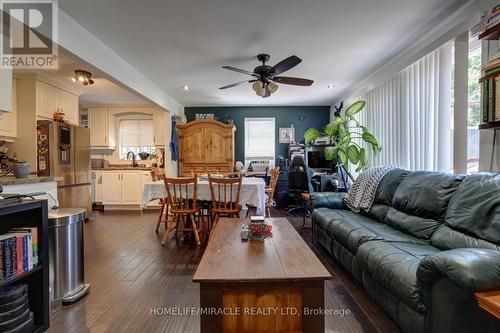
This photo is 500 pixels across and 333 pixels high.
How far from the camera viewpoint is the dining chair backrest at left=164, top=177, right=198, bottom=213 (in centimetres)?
336

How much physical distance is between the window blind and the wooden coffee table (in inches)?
221

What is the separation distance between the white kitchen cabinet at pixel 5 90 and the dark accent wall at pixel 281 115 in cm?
460

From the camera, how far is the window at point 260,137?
6688 mm

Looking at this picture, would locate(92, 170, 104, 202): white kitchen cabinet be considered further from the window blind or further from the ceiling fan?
the ceiling fan

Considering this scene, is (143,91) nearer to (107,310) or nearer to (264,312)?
(107,310)

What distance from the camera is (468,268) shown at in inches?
47.1

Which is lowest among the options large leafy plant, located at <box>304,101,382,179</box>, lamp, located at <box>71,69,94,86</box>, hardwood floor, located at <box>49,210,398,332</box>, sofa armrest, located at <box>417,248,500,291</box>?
hardwood floor, located at <box>49,210,398,332</box>

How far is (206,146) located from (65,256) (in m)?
4.16

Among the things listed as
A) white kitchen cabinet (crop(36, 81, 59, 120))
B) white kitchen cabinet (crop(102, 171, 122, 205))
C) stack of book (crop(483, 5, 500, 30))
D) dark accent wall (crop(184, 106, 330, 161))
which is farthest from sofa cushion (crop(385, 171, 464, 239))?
white kitchen cabinet (crop(102, 171, 122, 205))

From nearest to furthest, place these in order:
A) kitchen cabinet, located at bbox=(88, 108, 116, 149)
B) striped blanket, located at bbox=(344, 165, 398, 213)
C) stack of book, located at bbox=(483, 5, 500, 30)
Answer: stack of book, located at bbox=(483, 5, 500, 30)
striped blanket, located at bbox=(344, 165, 398, 213)
kitchen cabinet, located at bbox=(88, 108, 116, 149)

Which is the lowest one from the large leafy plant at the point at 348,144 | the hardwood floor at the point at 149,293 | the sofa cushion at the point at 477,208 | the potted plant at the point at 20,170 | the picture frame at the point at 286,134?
the hardwood floor at the point at 149,293

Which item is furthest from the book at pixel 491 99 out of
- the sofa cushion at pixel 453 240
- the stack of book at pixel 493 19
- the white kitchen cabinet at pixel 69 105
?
the white kitchen cabinet at pixel 69 105

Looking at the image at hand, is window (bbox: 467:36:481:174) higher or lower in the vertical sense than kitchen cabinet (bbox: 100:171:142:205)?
higher

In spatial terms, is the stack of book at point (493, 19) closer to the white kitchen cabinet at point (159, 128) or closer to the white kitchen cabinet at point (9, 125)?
the white kitchen cabinet at point (159, 128)
